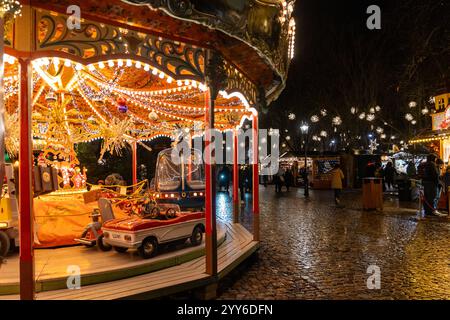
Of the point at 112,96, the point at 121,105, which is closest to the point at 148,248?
the point at 121,105

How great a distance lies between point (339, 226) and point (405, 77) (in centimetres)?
1571

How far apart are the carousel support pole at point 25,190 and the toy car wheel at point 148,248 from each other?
6.62 ft

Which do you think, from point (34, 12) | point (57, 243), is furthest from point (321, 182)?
point (34, 12)

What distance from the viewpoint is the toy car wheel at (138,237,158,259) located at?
5.78 m

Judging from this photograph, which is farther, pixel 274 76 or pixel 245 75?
pixel 274 76

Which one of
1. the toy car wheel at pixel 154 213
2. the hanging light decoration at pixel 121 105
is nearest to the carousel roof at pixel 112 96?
the hanging light decoration at pixel 121 105

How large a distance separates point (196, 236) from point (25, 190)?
11.4ft

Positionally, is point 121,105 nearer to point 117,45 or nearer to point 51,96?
point 51,96

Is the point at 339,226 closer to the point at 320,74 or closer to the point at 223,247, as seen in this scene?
the point at 223,247

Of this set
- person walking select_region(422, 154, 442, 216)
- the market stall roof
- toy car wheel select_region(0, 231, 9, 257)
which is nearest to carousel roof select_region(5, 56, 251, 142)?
toy car wheel select_region(0, 231, 9, 257)

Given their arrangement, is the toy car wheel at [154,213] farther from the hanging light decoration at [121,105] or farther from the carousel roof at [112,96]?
the hanging light decoration at [121,105]

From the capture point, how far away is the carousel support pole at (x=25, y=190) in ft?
12.7

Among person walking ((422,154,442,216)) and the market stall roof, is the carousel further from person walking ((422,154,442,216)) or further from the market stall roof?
the market stall roof

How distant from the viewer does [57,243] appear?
21.9 ft
